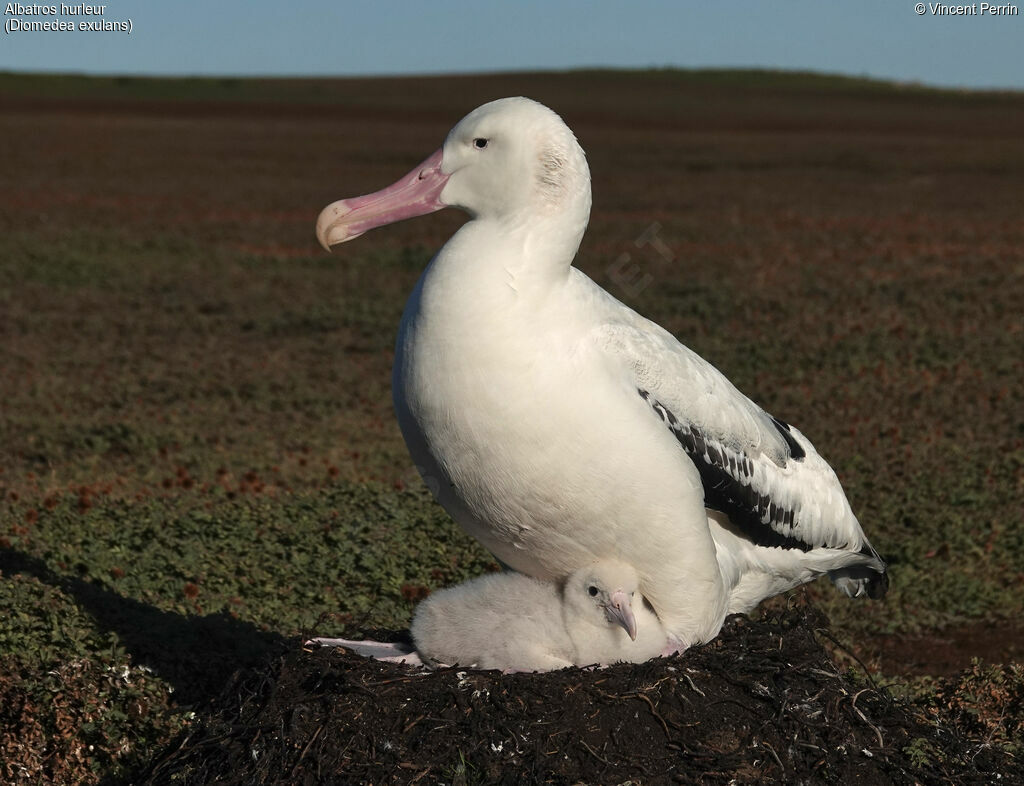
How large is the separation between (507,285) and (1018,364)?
10.3 meters

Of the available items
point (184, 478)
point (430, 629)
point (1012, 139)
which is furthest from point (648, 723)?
point (1012, 139)

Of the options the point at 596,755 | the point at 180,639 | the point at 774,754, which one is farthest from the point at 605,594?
the point at 180,639

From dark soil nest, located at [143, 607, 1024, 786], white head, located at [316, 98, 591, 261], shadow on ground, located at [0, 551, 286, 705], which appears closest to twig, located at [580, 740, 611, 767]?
dark soil nest, located at [143, 607, 1024, 786]

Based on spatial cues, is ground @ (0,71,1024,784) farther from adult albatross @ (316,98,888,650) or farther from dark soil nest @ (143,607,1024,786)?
adult albatross @ (316,98,888,650)

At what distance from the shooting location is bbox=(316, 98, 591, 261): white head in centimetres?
490

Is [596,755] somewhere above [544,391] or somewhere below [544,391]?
below

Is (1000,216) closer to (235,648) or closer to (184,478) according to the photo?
(184,478)

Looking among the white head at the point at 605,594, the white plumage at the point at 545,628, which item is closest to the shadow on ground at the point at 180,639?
the white plumage at the point at 545,628

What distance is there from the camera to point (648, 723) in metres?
4.95

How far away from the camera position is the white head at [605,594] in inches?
200

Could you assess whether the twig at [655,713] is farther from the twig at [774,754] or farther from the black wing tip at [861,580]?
the black wing tip at [861,580]

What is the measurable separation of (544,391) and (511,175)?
83 centimetres

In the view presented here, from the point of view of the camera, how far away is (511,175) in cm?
493

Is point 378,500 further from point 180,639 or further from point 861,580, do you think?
point 861,580
